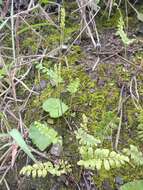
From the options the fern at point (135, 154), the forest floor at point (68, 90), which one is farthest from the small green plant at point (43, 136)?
the fern at point (135, 154)

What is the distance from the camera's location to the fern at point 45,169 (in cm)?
166

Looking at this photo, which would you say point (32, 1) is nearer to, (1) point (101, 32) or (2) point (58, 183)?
(1) point (101, 32)

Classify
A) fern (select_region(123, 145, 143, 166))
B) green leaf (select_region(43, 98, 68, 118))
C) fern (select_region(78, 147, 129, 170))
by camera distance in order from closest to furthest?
fern (select_region(78, 147, 129, 170)) → fern (select_region(123, 145, 143, 166)) → green leaf (select_region(43, 98, 68, 118))

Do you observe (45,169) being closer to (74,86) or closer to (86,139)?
(86,139)

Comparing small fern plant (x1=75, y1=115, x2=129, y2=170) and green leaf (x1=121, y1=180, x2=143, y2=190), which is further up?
small fern plant (x1=75, y1=115, x2=129, y2=170)

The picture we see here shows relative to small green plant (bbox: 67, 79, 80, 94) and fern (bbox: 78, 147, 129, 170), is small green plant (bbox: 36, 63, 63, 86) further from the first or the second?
fern (bbox: 78, 147, 129, 170)

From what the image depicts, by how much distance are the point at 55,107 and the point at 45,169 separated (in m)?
0.35

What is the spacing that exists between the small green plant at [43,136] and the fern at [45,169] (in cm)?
10

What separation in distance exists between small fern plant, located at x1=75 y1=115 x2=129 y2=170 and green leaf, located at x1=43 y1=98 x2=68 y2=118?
231 millimetres

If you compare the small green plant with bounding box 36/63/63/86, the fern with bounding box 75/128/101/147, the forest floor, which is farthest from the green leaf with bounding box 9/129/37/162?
the small green plant with bounding box 36/63/63/86

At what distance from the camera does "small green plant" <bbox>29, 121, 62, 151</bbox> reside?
173cm

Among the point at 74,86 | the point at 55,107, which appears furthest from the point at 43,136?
the point at 74,86

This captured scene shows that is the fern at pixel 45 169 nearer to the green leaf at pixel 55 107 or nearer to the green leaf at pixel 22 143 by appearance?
the green leaf at pixel 22 143

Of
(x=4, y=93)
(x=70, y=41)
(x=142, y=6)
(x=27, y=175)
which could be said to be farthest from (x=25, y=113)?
(x=142, y=6)
